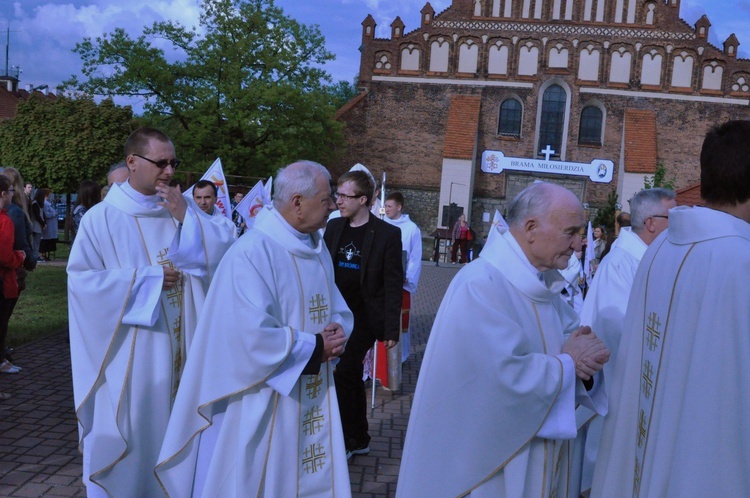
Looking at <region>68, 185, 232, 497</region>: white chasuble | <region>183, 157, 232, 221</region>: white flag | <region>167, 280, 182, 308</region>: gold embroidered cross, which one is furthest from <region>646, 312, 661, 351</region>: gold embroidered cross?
<region>183, 157, 232, 221</region>: white flag

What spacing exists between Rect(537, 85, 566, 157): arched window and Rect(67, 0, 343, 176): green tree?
32.5 ft

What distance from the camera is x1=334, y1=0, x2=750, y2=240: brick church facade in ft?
109

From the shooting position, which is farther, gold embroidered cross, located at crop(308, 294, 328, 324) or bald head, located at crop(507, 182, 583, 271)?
gold embroidered cross, located at crop(308, 294, 328, 324)

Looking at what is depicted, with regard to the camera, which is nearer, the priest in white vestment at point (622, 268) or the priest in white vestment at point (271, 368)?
the priest in white vestment at point (271, 368)

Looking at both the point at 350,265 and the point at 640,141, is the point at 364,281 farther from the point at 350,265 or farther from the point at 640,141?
the point at 640,141

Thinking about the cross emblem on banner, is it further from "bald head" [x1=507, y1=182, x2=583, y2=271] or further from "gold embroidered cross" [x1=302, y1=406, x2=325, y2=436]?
"bald head" [x1=507, y1=182, x2=583, y2=271]

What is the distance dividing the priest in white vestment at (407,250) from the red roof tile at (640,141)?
24.6 meters

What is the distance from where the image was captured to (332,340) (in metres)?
3.54

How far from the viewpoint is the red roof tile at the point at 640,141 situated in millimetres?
32125

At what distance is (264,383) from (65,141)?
20.8 meters

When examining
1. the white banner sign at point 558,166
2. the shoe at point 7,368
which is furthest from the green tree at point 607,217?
the shoe at point 7,368

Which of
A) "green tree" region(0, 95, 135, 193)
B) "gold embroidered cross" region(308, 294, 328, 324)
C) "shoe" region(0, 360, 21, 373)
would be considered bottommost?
"shoe" region(0, 360, 21, 373)

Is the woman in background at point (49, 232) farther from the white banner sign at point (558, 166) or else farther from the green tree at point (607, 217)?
the white banner sign at point (558, 166)

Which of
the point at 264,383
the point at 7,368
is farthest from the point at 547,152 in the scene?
the point at 264,383
